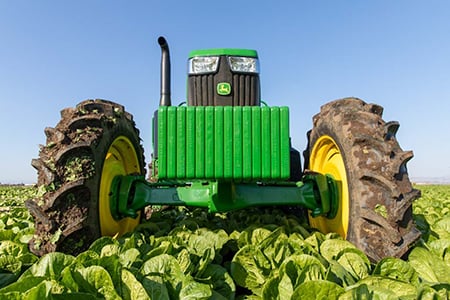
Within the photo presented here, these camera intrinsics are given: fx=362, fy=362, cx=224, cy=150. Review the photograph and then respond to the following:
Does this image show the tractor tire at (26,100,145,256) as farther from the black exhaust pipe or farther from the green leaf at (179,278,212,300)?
the black exhaust pipe

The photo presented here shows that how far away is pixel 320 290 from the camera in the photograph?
4.12ft

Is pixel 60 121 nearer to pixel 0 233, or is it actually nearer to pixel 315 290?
pixel 0 233

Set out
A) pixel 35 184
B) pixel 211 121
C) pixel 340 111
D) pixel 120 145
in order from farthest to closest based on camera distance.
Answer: pixel 120 145 < pixel 340 111 < pixel 211 121 < pixel 35 184

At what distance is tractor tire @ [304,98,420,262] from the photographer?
6.66 ft

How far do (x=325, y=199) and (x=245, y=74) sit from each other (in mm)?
1604

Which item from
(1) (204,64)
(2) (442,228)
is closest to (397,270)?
(2) (442,228)

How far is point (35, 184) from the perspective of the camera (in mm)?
2178

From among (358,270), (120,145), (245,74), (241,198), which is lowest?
(358,270)

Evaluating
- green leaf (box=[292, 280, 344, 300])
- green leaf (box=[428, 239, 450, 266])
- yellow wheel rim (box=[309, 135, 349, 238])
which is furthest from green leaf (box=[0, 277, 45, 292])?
green leaf (box=[428, 239, 450, 266])

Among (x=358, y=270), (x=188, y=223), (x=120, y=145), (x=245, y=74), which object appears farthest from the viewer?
(x=245, y=74)

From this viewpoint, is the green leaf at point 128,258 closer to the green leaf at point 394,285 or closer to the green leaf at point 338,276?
the green leaf at point 338,276

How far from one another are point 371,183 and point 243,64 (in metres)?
1.93

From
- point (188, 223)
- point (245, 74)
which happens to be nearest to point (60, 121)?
point (188, 223)

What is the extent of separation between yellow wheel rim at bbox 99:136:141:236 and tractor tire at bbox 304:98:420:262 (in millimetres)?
1626
